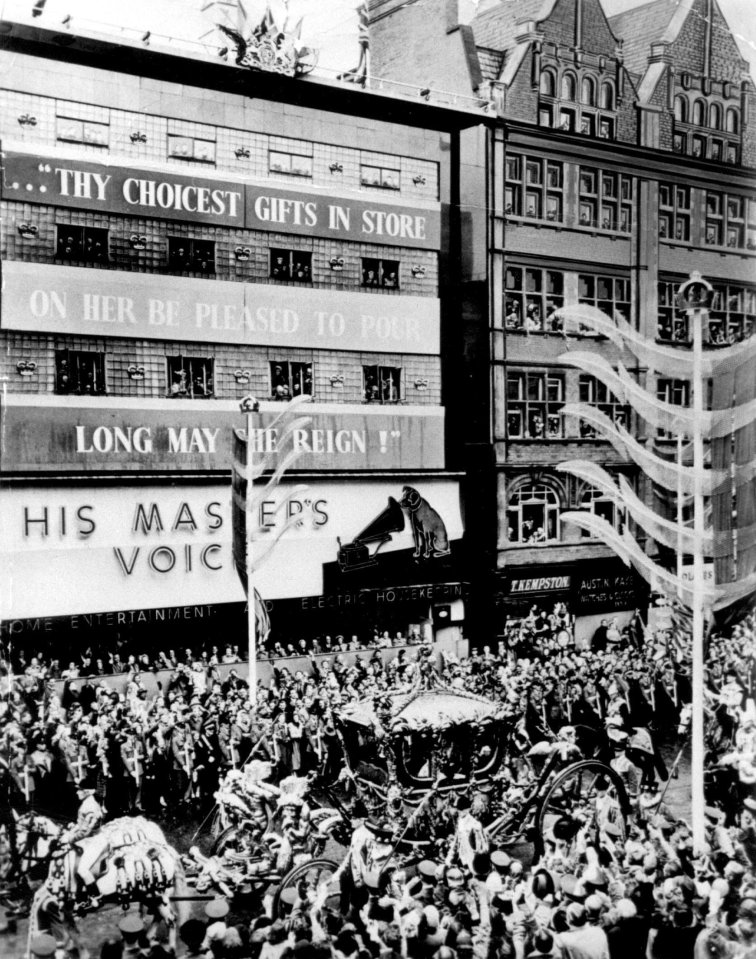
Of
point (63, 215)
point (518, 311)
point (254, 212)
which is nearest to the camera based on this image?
point (63, 215)

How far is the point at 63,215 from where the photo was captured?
8289mm

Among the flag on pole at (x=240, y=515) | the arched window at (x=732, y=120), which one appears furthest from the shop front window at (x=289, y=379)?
the arched window at (x=732, y=120)

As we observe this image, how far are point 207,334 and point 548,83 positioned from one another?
403cm

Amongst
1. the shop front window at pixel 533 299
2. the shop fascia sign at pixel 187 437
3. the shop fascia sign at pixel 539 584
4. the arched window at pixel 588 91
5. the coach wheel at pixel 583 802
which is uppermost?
the arched window at pixel 588 91

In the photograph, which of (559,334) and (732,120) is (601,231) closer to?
(559,334)

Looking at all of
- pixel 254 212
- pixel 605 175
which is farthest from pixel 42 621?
pixel 605 175

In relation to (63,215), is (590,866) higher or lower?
lower

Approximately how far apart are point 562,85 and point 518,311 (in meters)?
2.14

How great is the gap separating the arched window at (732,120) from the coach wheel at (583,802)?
6.28 metres

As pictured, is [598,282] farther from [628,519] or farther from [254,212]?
[254,212]

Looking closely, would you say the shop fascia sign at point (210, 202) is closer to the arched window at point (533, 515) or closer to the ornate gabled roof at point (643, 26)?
the arched window at point (533, 515)

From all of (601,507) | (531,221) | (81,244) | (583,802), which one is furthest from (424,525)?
(81,244)

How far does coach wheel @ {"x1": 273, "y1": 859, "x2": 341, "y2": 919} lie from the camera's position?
859 cm

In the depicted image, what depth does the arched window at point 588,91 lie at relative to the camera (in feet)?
33.6
